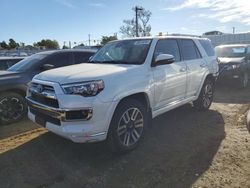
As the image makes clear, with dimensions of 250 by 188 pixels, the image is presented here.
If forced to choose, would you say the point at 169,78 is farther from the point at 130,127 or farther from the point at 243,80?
the point at 243,80

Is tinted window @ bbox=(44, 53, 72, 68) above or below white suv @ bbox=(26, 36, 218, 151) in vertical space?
above

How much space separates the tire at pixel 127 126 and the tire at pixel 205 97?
255cm

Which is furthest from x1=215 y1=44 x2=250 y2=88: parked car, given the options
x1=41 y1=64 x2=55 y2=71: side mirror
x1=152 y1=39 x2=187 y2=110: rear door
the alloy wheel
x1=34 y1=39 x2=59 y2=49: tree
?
x1=34 y1=39 x2=59 y2=49: tree

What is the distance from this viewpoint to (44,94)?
4.21 m

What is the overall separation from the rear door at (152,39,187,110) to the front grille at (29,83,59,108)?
1760 mm

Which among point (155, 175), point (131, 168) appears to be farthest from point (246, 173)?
point (131, 168)

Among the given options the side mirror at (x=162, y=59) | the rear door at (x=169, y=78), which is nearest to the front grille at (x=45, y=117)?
the rear door at (x=169, y=78)

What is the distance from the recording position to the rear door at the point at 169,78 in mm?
4926

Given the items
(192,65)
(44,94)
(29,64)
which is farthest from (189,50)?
(29,64)

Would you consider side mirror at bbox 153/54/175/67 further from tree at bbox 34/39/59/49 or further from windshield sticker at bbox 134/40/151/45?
tree at bbox 34/39/59/49

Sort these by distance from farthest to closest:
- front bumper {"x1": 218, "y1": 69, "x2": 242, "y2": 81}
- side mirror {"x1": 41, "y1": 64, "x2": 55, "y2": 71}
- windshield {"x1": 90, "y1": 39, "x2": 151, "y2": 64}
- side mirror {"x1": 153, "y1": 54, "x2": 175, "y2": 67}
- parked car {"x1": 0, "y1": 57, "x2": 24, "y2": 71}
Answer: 1. front bumper {"x1": 218, "y1": 69, "x2": 242, "y2": 81}
2. parked car {"x1": 0, "y1": 57, "x2": 24, "y2": 71}
3. side mirror {"x1": 41, "y1": 64, "x2": 55, "y2": 71}
4. windshield {"x1": 90, "y1": 39, "x2": 151, "y2": 64}
5. side mirror {"x1": 153, "y1": 54, "x2": 175, "y2": 67}

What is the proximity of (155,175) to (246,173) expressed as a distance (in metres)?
1.22

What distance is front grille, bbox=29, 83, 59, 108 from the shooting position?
4020mm

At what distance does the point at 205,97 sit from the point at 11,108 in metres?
4.63
